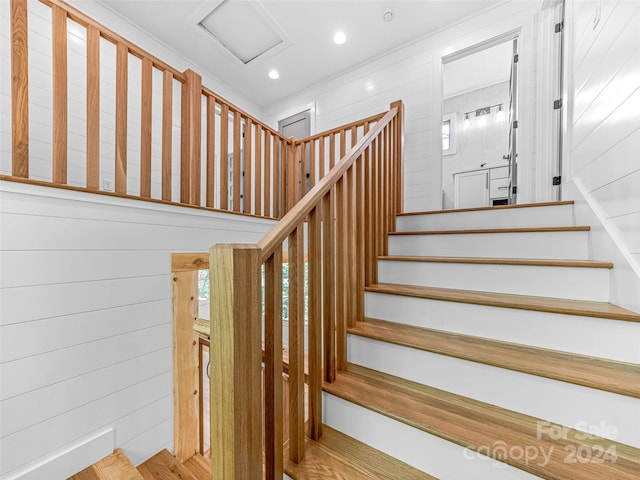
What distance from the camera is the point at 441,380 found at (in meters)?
1.14

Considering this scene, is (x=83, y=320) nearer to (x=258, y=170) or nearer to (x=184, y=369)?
(x=184, y=369)

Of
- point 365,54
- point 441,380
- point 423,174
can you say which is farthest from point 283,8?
point 441,380

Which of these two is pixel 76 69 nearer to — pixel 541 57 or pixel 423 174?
pixel 423 174

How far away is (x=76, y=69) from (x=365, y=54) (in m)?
2.98

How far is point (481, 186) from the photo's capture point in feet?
15.6

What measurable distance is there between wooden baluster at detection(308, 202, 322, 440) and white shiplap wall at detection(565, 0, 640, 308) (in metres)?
1.18

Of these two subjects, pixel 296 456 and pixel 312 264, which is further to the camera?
pixel 312 264

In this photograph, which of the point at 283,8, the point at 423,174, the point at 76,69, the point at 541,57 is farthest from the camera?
the point at 423,174

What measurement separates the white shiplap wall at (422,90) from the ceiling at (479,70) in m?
1.05

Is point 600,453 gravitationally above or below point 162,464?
above

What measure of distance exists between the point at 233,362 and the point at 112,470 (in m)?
1.43

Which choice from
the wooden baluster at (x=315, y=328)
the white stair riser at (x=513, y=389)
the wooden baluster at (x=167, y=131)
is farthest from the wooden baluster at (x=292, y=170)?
the white stair riser at (x=513, y=389)

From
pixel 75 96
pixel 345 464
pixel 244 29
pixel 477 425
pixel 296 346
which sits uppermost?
pixel 244 29

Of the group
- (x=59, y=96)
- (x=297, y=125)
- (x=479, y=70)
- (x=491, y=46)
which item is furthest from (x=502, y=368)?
(x=479, y=70)
